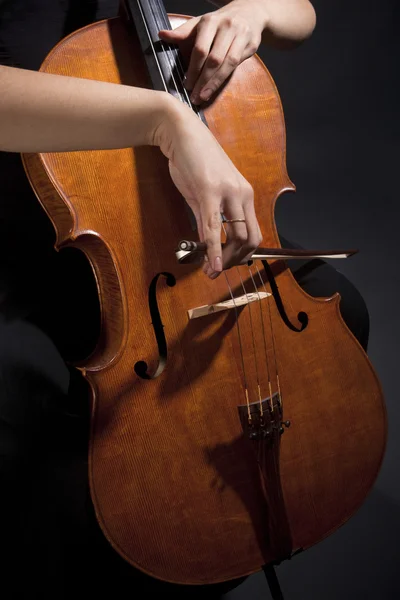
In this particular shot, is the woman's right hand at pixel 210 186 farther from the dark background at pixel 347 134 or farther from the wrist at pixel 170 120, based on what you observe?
the dark background at pixel 347 134

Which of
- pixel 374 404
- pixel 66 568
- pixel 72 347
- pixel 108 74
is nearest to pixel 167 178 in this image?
pixel 108 74

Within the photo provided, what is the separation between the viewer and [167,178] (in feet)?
2.80

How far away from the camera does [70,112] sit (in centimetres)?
71

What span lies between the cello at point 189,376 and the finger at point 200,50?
21 mm

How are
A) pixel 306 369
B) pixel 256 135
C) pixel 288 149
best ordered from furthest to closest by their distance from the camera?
pixel 288 149, pixel 256 135, pixel 306 369

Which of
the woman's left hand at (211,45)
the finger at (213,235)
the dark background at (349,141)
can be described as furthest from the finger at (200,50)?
the dark background at (349,141)

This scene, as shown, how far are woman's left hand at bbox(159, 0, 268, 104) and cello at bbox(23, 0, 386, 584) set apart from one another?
3 cm

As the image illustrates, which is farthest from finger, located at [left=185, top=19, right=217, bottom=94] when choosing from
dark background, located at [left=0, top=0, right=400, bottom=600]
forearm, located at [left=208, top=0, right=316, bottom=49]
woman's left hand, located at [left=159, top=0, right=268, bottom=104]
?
dark background, located at [left=0, top=0, right=400, bottom=600]

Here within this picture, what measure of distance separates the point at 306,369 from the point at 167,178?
1.02ft

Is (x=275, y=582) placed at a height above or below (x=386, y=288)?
below

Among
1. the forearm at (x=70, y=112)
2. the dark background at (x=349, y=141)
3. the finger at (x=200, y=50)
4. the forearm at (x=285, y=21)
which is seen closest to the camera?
the forearm at (x=70, y=112)

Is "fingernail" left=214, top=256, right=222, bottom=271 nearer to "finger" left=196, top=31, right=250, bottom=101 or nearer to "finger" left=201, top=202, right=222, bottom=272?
"finger" left=201, top=202, right=222, bottom=272

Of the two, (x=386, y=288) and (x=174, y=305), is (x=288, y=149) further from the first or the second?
(x=174, y=305)

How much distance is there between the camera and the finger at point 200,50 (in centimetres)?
86
